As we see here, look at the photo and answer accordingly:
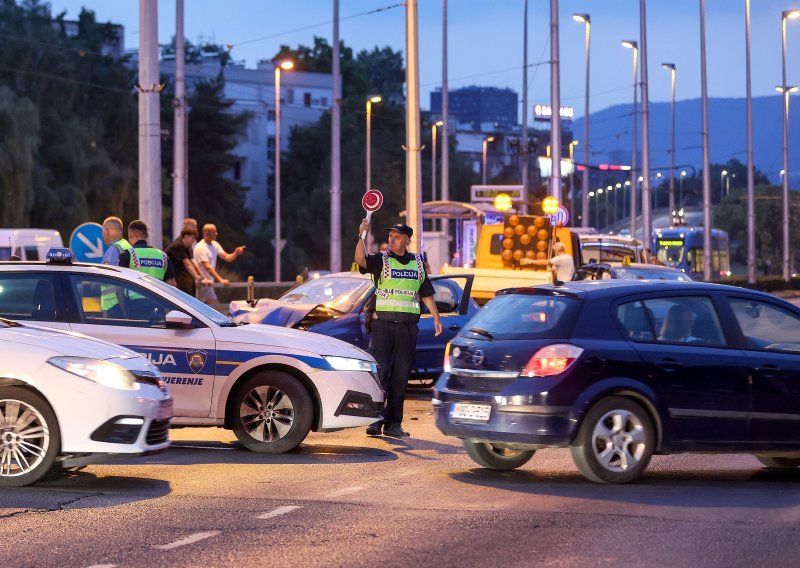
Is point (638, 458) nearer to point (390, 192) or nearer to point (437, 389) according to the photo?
point (437, 389)

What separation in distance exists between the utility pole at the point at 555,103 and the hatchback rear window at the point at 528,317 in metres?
29.2

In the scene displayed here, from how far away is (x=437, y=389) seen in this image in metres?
11.4

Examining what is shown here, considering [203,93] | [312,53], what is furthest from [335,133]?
[312,53]

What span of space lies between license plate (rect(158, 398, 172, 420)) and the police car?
1561 mm

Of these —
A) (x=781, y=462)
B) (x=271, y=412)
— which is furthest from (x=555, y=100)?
(x=781, y=462)

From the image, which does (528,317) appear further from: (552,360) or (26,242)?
(26,242)

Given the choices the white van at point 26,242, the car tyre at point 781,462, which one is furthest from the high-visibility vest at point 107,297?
the white van at point 26,242

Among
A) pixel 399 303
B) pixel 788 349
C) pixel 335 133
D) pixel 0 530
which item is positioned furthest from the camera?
pixel 335 133

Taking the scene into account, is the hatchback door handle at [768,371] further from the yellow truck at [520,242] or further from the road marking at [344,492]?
the yellow truck at [520,242]

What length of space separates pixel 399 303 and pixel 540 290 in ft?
8.74

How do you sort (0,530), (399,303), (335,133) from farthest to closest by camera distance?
(335,133) < (399,303) < (0,530)

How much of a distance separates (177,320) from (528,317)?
288cm

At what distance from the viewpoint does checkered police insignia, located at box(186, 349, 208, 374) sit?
484 inches

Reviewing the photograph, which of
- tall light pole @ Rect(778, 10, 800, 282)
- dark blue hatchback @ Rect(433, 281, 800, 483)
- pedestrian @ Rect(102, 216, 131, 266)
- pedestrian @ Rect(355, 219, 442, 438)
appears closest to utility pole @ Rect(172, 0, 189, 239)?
pedestrian @ Rect(102, 216, 131, 266)
